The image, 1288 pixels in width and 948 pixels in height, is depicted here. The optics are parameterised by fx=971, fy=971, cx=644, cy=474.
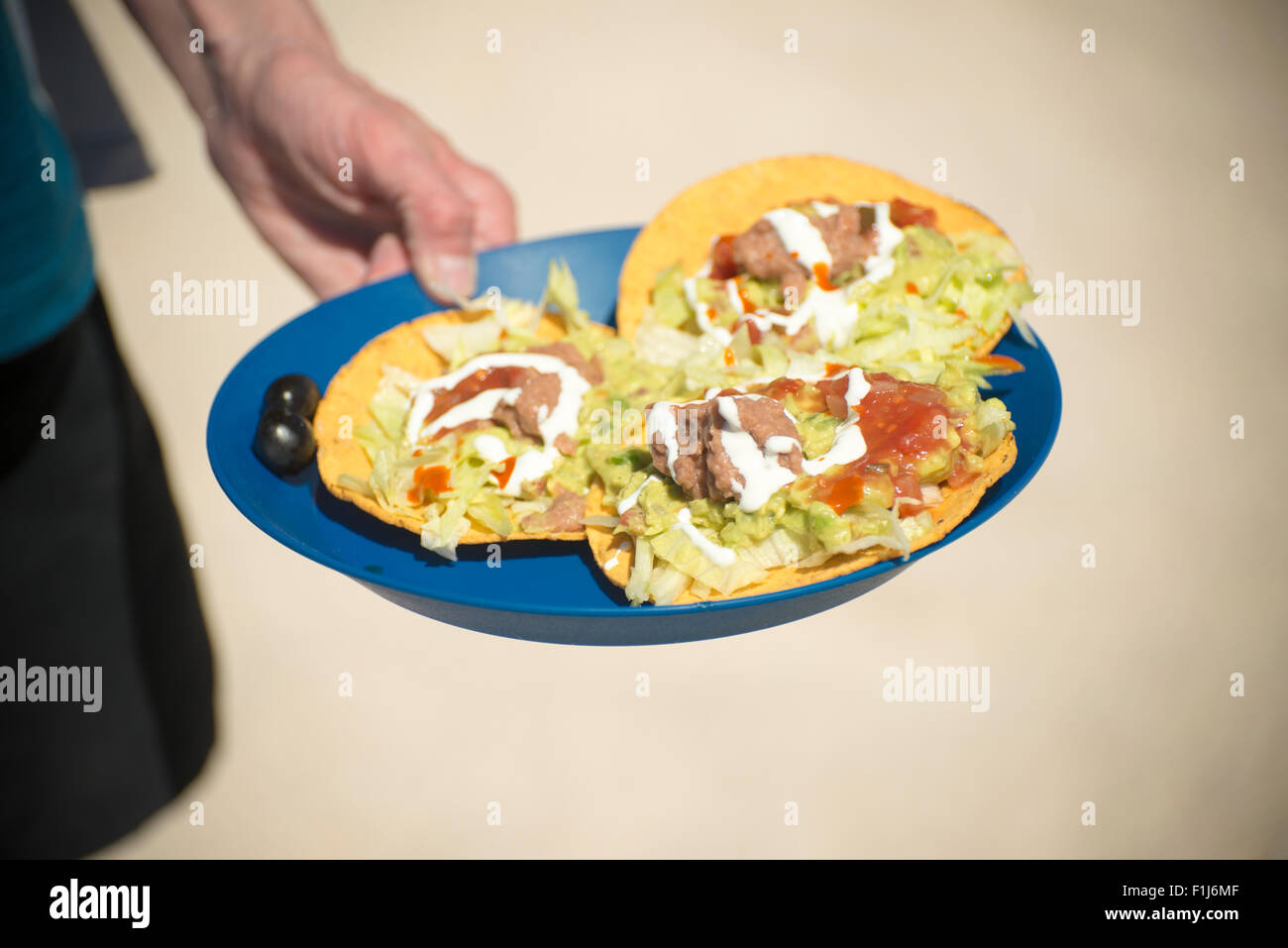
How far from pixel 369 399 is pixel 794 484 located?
1.43 meters

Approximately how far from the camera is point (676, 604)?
231 centimetres

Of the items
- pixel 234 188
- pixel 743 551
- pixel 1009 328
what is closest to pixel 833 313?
pixel 1009 328

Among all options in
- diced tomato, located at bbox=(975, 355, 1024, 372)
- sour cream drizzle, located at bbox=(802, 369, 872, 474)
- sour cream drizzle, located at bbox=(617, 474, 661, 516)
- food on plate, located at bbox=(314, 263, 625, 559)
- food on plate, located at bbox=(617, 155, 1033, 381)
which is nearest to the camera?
sour cream drizzle, located at bbox=(802, 369, 872, 474)

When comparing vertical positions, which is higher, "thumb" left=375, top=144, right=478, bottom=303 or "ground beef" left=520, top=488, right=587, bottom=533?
"thumb" left=375, top=144, right=478, bottom=303

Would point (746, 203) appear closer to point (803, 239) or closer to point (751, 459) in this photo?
point (803, 239)

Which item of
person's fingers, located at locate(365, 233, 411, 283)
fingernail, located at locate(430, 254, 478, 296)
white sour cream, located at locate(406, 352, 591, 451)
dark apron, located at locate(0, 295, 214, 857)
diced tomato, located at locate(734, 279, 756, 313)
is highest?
person's fingers, located at locate(365, 233, 411, 283)

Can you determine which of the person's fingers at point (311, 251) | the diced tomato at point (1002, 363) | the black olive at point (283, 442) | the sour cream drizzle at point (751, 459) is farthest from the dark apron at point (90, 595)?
the diced tomato at point (1002, 363)

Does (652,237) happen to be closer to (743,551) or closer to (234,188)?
(743,551)

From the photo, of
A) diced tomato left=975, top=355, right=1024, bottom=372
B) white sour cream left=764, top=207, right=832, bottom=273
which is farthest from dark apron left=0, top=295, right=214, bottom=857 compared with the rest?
diced tomato left=975, top=355, right=1024, bottom=372

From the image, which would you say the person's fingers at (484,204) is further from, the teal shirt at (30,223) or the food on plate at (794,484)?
the food on plate at (794,484)

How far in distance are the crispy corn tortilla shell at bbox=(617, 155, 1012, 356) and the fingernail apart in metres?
0.54

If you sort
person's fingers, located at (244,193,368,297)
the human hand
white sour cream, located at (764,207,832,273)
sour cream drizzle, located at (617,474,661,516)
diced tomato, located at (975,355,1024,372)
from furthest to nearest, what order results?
person's fingers, located at (244,193,368,297)
the human hand
white sour cream, located at (764,207,832,273)
diced tomato, located at (975,355,1024,372)
sour cream drizzle, located at (617,474,661,516)

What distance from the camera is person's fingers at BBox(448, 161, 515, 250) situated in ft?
13.2

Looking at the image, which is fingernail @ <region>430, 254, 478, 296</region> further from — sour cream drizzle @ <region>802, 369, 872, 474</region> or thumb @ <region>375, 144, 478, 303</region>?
sour cream drizzle @ <region>802, 369, 872, 474</region>
